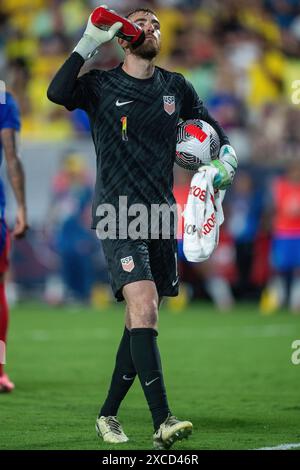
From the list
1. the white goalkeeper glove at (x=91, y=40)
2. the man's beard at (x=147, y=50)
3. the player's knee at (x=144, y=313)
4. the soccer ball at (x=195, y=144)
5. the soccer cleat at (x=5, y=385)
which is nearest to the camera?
the player's knee at (x=144, y=313)

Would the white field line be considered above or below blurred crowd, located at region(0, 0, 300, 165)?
below

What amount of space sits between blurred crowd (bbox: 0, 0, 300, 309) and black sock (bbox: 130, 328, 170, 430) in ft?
35.1

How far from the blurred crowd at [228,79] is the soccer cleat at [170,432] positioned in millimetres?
10887

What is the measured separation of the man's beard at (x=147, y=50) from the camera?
624 cm

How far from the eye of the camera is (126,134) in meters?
6.27

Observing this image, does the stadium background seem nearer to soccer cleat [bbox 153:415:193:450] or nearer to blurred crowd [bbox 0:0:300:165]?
blurred crowd [bbox 0:0:300:165]

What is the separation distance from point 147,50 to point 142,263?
4.06 feet

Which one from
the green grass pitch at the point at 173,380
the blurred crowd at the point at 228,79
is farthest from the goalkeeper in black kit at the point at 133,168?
the blurred crowd at the point at 228,79

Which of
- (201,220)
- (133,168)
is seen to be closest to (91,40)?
(133,168)

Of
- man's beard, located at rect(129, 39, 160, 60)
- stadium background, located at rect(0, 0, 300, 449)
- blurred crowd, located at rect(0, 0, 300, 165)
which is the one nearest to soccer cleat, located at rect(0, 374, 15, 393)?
stadium background, located at rect(0, 0, 300, 449)

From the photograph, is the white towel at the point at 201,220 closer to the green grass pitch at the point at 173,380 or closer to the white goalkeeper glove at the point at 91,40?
the white goalkeeper glove at the point at 91,40

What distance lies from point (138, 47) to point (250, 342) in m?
6.43

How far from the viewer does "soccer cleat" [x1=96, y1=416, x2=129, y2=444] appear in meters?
6.17
